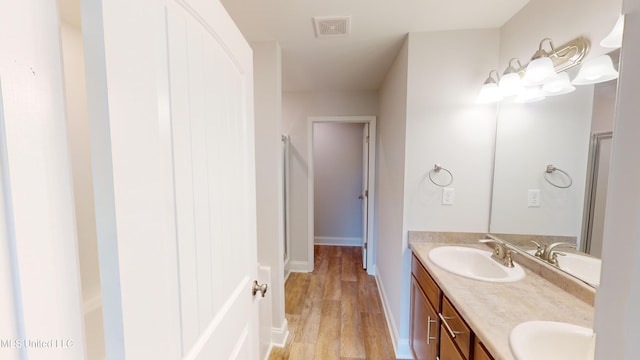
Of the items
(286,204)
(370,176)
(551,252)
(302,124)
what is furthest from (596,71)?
(286,204)

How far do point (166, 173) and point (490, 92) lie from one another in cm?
190

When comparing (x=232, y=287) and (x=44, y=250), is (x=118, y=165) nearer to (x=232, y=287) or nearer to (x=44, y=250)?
(x=44, y=250)

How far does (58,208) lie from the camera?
36 cm

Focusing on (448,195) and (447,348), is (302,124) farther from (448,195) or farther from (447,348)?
(447,348)

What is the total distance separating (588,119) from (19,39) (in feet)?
6.03

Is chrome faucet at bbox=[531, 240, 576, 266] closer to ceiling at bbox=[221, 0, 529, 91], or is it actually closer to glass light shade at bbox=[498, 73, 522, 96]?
glass light shade at bbox=[498, 73, 522, 96]

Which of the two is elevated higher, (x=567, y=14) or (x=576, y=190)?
(x=567, y=14)

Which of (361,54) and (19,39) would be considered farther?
(361,54)

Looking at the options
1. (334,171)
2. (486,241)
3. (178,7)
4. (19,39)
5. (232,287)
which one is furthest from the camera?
(334,171)

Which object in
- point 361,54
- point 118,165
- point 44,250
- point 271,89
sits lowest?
point 44,250

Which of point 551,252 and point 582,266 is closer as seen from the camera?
point 582,266

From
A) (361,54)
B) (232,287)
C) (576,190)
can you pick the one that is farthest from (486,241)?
(361,54)

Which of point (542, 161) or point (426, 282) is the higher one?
point (542, 161)

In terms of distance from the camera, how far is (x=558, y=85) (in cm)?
135
